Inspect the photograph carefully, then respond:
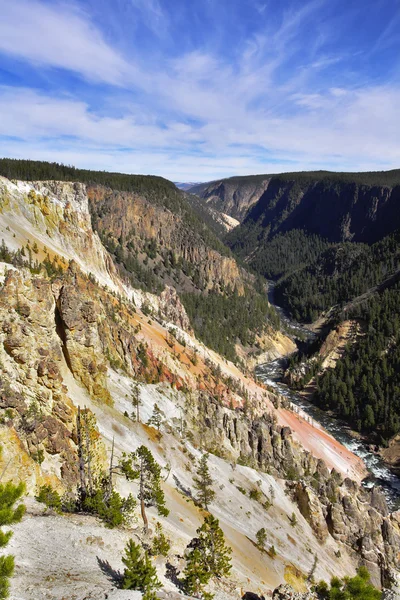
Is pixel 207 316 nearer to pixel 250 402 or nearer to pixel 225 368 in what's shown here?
pixel 225 368

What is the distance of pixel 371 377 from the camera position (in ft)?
331

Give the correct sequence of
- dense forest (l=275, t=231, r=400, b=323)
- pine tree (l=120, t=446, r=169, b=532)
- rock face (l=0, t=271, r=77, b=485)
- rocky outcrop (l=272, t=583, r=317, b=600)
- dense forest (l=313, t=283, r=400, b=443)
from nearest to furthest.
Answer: rocky outcrop (l=272, t=583, r=317, b=600) < rock face (l=0, t=271, r=77, b=485) < pine tree (l=120, t=446, r=169, b=532) < dense forest (l=313, t=283, r=400, b=443) < dense forest (l=275, t=231, r=400, b=323)

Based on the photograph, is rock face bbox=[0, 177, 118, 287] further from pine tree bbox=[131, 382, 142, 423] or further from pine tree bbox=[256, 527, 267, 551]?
pine tree bbox=[256, 527, 267, 551]

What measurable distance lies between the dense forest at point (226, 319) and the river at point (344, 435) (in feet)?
40.9

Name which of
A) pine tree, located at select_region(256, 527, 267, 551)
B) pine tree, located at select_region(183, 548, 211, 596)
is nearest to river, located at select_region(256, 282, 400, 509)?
pine tree, located at select_region(256, 527, 267, 551)

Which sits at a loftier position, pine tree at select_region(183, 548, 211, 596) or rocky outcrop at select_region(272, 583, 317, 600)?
pine tree at select_region(183, 548, 211, 596)

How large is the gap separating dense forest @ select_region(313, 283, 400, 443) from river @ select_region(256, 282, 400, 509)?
3.62 m

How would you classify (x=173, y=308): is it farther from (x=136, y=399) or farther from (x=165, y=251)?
(x=136, y=399)

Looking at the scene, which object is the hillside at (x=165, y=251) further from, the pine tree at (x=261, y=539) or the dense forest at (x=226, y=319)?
the pine tree at (x=261, y=539)

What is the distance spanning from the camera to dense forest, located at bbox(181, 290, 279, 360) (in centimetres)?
12275

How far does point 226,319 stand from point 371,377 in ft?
183

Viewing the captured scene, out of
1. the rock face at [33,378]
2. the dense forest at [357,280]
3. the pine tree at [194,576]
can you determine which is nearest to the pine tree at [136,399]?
the rock face at [33,378]

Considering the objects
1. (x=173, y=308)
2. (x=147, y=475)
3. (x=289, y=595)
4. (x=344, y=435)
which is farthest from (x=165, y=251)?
(x=289, y=595)

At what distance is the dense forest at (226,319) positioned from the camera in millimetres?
122750
